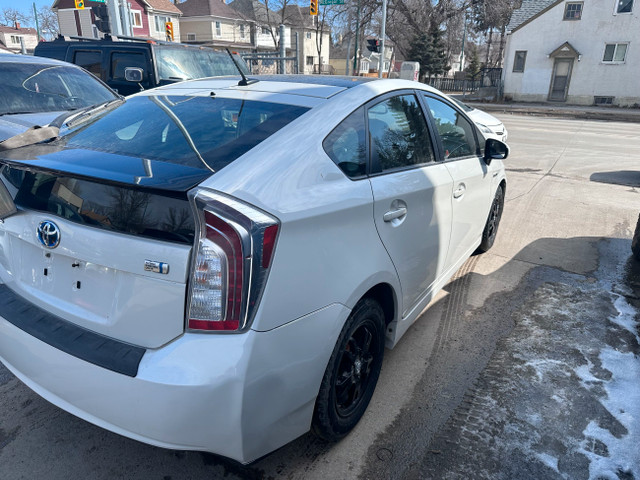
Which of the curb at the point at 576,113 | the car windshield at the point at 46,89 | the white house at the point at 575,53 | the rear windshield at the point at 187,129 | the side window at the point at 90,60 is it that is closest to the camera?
the rear windshield at the point at 187,129

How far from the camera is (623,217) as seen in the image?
6430mm

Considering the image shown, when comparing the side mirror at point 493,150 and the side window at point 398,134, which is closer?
the side window at point 398,134

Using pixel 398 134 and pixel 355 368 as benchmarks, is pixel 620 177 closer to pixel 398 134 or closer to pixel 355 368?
pixel 398 134

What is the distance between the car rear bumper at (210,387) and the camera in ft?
5.61

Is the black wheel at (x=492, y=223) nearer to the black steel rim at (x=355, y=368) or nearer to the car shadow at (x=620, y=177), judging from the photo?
the black steel rim at (x=355, y=368)

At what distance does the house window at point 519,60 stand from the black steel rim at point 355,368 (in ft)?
109

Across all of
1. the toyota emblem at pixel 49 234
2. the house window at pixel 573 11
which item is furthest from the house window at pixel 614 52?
the toyota emblem at pixel 49 234

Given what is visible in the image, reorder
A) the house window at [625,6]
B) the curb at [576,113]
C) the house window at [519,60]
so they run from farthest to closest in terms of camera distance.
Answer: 1. the house window at [519,60]
2. the house window at [625,6]
3. the curb at [576,113]

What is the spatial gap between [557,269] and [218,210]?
4063mm

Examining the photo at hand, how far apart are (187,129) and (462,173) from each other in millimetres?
1981

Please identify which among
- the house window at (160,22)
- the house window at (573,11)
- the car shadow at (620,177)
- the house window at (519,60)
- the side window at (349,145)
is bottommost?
the car shadow at (620,177)

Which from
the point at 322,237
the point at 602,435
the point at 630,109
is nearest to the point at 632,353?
the point at 602,435

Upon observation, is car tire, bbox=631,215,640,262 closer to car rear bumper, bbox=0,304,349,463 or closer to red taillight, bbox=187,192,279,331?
car rear bumper, bbox=0,304,349,463

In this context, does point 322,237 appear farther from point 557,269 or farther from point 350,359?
point 557,269
